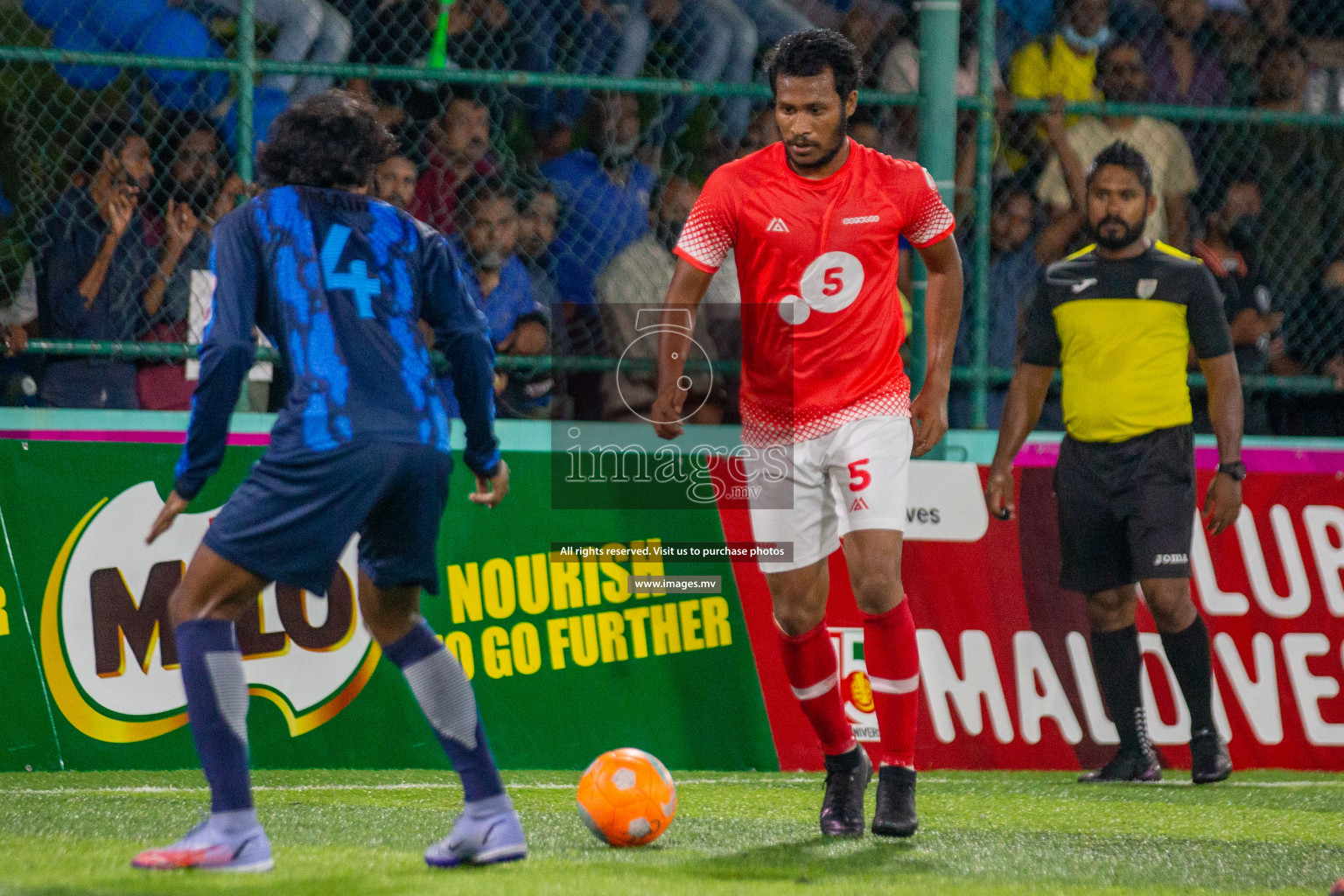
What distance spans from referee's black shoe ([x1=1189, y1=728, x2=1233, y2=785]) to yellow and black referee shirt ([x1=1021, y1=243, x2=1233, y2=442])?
128cm

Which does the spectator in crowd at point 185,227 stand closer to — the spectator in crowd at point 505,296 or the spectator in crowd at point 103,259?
the spectator in crowd at point 103,259

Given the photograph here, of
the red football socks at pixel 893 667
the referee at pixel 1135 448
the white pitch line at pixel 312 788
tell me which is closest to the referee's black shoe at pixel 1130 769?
the referee at pixel 1135 448


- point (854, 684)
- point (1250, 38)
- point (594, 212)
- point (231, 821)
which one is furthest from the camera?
point (1250, 38)

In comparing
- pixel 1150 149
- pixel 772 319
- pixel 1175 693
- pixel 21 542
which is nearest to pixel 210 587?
pixel 772 319

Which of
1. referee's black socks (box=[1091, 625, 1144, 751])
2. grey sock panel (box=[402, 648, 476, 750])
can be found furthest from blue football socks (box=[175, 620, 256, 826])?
referee's black socks (box=[1091, 625, 1144, 751])

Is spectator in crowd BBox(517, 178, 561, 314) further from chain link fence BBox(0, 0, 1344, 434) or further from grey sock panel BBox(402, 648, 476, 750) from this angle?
grey sock panel BBox(402, 648, 476, 750)

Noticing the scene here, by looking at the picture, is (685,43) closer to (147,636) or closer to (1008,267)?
(1008,267)

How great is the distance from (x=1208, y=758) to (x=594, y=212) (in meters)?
3.61

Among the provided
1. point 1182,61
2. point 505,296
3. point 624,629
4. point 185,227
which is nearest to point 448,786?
point 624,629

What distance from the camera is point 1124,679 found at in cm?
662

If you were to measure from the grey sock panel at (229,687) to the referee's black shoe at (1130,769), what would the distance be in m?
3.93

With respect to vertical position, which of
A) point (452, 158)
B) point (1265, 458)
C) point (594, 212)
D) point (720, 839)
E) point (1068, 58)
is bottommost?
point (720, 839)

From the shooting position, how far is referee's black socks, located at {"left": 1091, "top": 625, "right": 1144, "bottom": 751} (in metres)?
6.61

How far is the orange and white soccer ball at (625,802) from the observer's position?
4.37m
